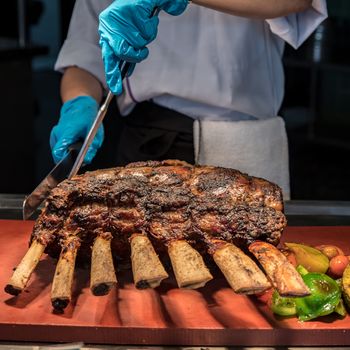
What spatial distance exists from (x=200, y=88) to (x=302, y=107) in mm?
4673

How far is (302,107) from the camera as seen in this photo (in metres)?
6.99

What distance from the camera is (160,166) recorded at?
187 centimetres

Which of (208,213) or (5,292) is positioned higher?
(208,213)

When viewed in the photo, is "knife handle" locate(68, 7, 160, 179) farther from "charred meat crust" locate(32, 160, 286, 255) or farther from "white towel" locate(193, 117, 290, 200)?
"white towel" locate(193, 117, 290, 200)

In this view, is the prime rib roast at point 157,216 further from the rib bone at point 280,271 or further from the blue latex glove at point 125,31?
the blue latex glove at point 125,31

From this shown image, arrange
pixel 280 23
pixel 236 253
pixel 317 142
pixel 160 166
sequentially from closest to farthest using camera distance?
pixel 236 253 < pixel 160 166 < pixel 280 23 < pixel 317 142

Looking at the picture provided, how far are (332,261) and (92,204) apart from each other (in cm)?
66

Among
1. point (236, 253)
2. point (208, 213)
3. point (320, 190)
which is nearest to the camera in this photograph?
point (236, 253)

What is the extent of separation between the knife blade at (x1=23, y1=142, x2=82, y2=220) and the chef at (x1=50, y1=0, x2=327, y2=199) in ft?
0.73

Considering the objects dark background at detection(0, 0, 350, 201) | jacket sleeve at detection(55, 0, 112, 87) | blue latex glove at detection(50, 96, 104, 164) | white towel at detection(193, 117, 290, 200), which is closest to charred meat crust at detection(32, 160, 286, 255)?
blue latex glove at detection(50, 96, 104, 164)

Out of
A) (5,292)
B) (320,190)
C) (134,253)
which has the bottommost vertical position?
(320,190)

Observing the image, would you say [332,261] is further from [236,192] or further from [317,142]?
Result: [317,142]

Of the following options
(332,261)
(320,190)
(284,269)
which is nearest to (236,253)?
(284,269)

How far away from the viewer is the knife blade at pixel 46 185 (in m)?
1.94
